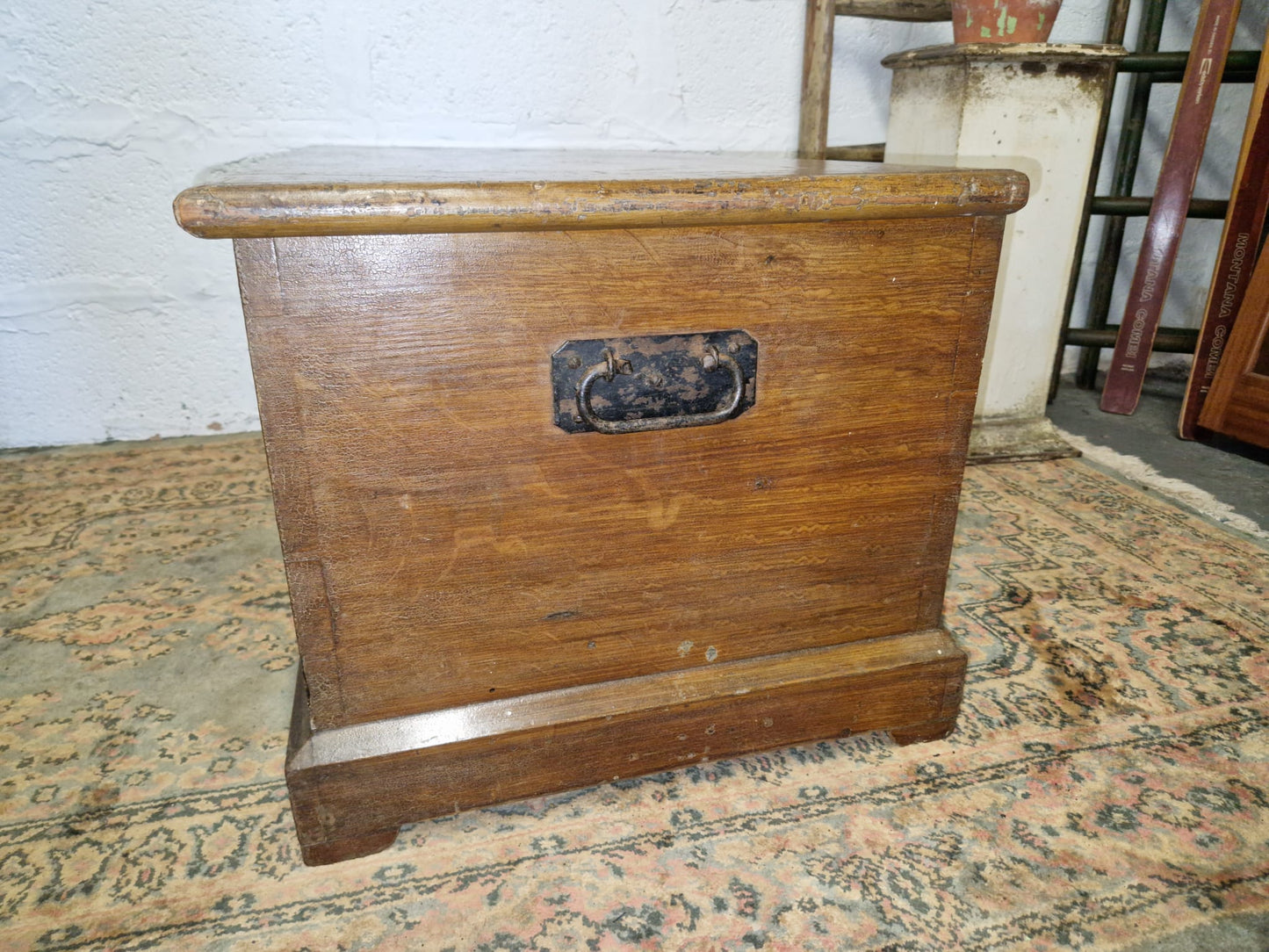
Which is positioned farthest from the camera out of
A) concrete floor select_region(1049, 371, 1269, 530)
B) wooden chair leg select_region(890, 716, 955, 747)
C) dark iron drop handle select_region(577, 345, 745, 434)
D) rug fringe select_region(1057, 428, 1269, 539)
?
concrete floor select_region(1049, 371, 1269, 530)

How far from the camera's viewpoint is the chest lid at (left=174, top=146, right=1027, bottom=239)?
0.71 meters

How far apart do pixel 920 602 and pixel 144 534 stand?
5.17 feet

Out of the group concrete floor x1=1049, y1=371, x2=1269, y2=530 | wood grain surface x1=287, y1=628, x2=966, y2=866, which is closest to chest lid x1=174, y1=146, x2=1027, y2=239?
wood grain surface x1=287, y1=628, x2=966, y2=866

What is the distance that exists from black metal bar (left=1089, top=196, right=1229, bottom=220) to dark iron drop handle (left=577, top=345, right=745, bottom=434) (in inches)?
82.2

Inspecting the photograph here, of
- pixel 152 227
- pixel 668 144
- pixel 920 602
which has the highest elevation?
pixel 668 144

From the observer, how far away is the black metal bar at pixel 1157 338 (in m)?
2.48

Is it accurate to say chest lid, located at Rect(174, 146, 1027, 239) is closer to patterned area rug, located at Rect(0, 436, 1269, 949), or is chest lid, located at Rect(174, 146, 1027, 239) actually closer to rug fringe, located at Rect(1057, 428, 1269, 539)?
patterned area rug, located at Rect(0, 436, 1269, 949)

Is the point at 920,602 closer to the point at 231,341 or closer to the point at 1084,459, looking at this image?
the point at 1084,459

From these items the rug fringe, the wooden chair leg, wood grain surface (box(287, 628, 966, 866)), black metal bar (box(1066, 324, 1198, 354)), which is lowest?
the rug fringe

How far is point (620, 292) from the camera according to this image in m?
0.84

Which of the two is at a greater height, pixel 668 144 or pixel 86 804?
pixel 668 144

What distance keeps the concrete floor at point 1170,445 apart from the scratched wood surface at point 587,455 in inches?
53.9

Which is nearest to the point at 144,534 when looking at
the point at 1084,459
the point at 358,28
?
the point at 358,28

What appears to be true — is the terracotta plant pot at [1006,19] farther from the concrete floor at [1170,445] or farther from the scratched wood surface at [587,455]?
the scratched wood surface at [587,455]
